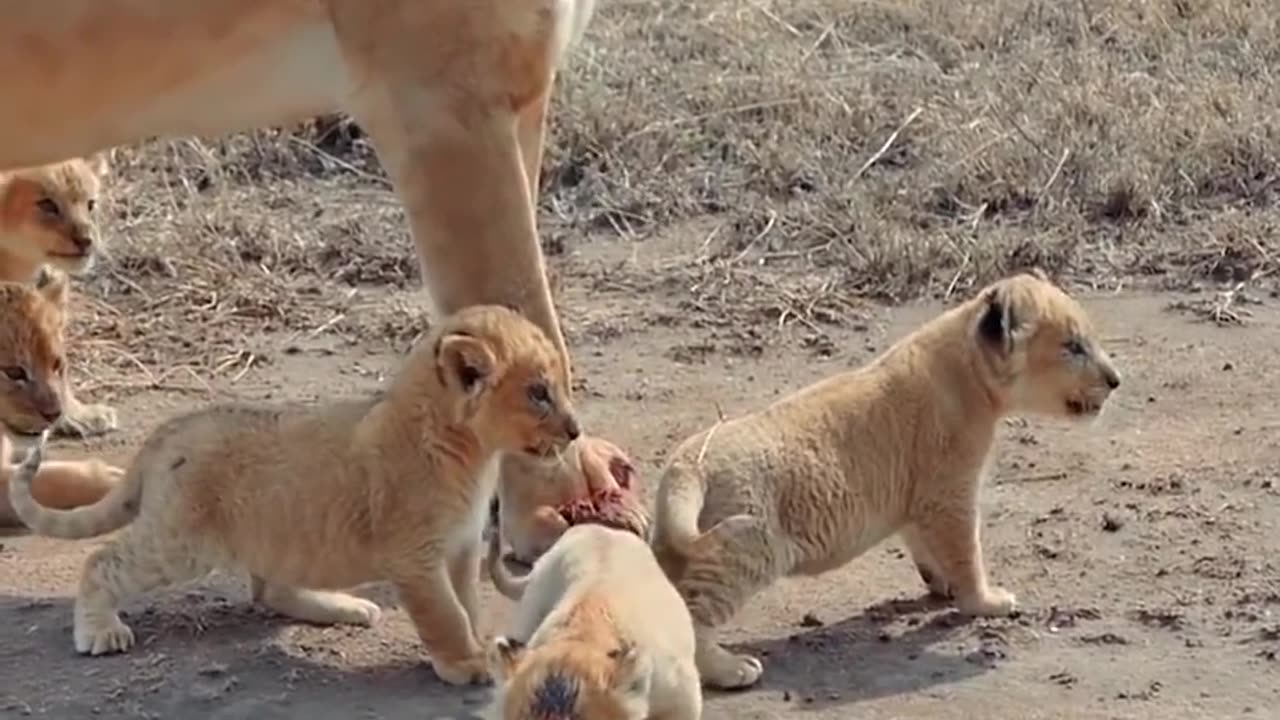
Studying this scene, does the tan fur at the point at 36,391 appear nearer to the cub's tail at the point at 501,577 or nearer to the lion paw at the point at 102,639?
the lion paw at the point at 102,639

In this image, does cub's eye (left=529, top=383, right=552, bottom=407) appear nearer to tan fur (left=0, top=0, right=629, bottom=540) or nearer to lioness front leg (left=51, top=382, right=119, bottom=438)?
tan fur (left=0, top=0, right=629, bottom=540)

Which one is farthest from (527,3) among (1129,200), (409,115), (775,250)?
(1129,200)

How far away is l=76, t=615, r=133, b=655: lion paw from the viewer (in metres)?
4.14

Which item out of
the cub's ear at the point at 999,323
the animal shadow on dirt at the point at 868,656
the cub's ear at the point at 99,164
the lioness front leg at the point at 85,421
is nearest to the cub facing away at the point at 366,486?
the animal shadow on dirt at the point at 868,656

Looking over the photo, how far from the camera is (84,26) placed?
429cm

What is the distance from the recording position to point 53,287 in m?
4.98

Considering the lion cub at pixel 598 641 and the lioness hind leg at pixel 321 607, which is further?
the lioness hind leg at pixel 321 607

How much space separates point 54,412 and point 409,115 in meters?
1.09

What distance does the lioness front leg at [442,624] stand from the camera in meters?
3.94

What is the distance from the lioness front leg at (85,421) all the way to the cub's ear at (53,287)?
0.85ft

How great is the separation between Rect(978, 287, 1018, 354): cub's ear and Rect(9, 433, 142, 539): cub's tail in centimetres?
137

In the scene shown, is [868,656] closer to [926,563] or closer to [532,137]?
[926,563]

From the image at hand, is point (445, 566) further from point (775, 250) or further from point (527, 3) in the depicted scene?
point (775, 250)

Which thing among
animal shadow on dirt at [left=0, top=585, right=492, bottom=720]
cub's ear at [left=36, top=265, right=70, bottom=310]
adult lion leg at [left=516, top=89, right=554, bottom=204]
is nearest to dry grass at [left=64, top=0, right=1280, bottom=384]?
cub's ear at [left=36, top=265, right=70, bottom=310]
